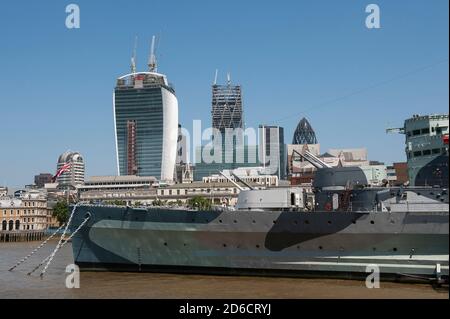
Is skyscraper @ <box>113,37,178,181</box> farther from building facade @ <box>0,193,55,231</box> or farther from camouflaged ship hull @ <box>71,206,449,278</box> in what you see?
camouflaged ship hull @ <box>71,206,449,278</box>

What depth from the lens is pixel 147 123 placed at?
170m

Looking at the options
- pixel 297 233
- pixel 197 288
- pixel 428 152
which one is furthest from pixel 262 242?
pixel 428 152

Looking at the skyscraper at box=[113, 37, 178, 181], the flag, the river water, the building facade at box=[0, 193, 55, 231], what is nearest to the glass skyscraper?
the skyscraper at box=[113, 37, 178, 181]

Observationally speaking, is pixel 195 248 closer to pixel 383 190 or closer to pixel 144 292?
pixel 144 292

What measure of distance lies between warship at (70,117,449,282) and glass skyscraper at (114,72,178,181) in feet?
477

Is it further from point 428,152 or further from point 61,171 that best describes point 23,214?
point 428,152

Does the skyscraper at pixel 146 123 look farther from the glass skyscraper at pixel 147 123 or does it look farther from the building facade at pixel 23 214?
the building facade at pixel 23 214

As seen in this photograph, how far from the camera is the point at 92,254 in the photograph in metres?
25.3

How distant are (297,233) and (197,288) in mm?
4955

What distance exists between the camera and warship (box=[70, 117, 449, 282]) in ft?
68.9

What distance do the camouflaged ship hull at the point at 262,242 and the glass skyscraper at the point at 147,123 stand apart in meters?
145

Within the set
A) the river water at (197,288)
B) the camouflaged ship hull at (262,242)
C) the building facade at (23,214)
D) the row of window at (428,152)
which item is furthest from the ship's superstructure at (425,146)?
the building facade at (23,214)

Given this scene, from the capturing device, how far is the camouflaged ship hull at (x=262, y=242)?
822 inches
